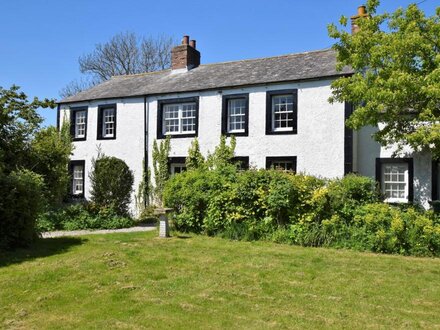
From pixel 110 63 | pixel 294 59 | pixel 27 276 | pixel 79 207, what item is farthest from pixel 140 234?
pixel 110 63

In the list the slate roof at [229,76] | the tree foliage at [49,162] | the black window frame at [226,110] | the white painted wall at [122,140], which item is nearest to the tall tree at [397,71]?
the slate roof at [229,76]

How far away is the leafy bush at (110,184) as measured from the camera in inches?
744

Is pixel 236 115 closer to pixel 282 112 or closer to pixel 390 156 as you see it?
pixel 282 112

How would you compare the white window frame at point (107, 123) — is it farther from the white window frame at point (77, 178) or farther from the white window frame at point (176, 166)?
the white window frame at point (176, 166)

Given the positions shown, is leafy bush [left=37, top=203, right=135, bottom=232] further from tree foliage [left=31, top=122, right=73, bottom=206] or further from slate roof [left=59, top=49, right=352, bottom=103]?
slate roof [left=59, top=49, right=352, bottom=103]

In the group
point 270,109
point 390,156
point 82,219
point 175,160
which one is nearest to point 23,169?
point 82,219

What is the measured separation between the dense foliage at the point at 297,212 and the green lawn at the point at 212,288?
0.74m

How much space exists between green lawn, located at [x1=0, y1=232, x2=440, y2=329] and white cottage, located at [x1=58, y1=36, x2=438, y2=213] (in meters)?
6.20

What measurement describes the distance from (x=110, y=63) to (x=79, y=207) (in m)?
28.4

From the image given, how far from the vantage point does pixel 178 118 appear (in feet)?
64.3

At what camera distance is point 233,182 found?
13.5 m

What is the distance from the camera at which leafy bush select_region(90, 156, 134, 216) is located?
1891 cm

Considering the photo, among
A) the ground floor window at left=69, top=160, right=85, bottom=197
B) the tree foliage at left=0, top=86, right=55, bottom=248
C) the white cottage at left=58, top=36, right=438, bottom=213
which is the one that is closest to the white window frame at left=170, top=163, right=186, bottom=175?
the white cottage at left=58, top=36, right=438, bottom=213

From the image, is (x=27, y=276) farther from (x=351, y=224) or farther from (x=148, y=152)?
(x=148, y=152)
